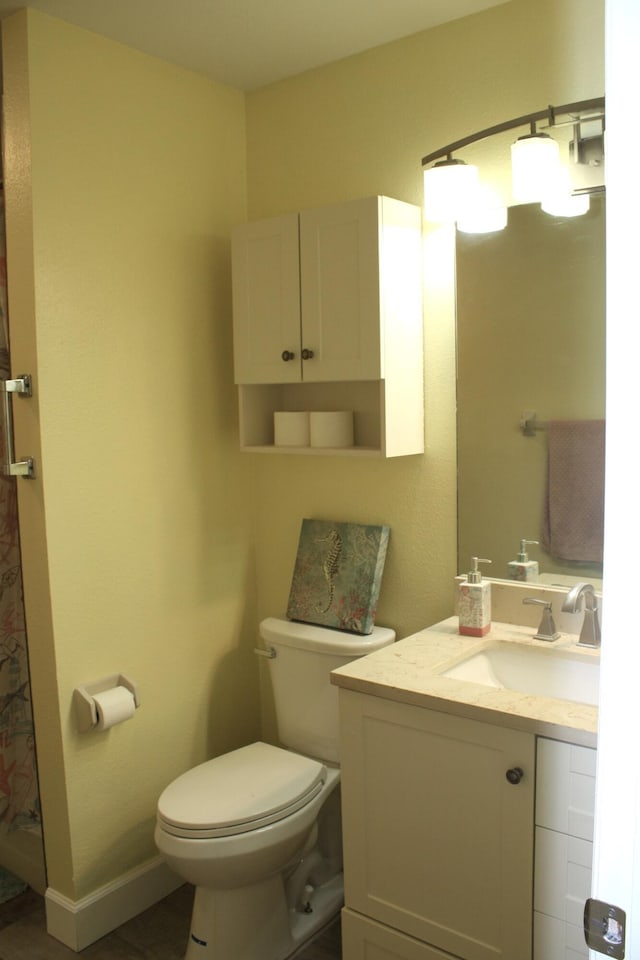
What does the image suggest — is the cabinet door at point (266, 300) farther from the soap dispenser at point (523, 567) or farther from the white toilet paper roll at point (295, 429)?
the soap dispenser at point (523, 567)

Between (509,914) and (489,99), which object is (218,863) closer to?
(509,914)

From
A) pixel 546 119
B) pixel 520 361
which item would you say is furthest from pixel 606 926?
pixel 546 119

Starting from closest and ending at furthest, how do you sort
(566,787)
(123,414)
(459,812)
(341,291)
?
(566,787)
(459,812)
(341,291)
(123,414)

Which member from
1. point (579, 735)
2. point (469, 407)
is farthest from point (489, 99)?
point (579, 735)

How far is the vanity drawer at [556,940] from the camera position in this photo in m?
1.48

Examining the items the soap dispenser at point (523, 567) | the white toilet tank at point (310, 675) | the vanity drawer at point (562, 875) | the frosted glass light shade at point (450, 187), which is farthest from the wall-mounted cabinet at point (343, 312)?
the vanity drawer at point (562, 875)

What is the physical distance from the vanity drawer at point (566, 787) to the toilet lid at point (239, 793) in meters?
0.68

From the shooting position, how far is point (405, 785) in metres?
1.71

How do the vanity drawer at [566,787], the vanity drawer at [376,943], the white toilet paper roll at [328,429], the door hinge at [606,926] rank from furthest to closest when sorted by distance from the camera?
the white toilet paper roll at [328,429]
the vanity drawer at [376,943]
the vanity drawer at [566,787]
the door hinge at [606,926]

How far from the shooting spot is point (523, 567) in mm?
2076

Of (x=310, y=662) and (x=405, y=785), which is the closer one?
(x=405, y=785)

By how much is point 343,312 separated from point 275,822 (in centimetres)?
126

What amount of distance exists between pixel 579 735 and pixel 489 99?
59.6 inches

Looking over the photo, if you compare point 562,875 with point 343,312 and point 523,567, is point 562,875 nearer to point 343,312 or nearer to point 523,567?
point 523,567
